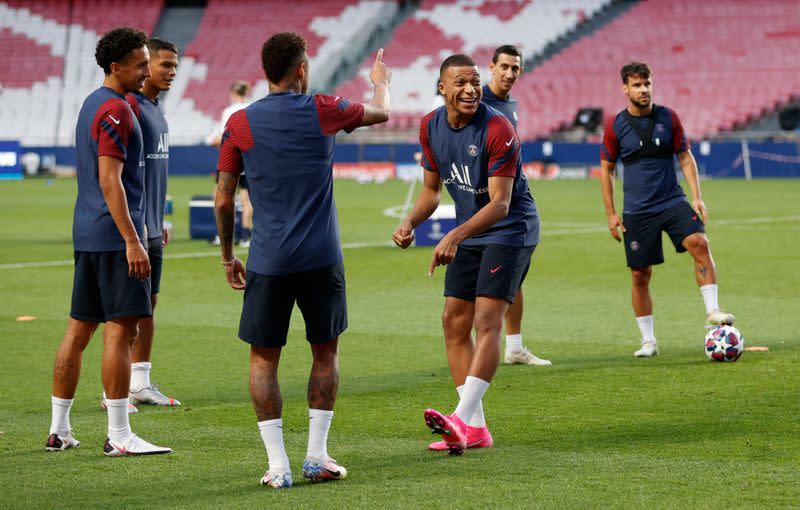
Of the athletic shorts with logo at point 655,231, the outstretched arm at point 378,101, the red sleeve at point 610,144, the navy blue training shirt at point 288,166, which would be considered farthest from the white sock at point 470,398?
the red sleeve at point 610,144

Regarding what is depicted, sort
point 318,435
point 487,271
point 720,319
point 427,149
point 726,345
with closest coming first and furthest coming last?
point 318,435 → point 487,271 → point 427,149 → point 726,345 → point 720,319

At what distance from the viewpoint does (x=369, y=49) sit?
56031 millimetres

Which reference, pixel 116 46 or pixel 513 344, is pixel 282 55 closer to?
pixel 116 46

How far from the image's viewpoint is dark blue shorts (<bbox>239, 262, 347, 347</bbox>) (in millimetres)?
6352

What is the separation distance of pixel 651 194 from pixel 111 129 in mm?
5401

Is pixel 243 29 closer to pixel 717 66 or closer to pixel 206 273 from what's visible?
pixel 717 66

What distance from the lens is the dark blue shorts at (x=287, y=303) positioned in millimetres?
6352

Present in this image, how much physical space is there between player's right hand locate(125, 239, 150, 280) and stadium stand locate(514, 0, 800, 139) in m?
40.9

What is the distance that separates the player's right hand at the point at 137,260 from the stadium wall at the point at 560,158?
1374 inches

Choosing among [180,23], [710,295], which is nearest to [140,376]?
[710,295]

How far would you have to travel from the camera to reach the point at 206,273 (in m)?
16.7

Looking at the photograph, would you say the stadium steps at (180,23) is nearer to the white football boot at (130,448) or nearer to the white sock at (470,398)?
the white football boot at (130,448)

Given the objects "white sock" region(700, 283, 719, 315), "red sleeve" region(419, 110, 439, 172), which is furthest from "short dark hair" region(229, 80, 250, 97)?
"red sleeve" region(419, 110, 439, 172)

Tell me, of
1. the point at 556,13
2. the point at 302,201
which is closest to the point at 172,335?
the point at 302,201
